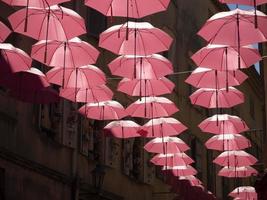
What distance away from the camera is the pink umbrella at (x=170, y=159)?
20656mm

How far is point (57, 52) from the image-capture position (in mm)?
A: 13484

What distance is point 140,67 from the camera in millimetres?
13969

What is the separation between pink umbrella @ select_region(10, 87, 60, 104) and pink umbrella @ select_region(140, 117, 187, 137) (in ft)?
11.6

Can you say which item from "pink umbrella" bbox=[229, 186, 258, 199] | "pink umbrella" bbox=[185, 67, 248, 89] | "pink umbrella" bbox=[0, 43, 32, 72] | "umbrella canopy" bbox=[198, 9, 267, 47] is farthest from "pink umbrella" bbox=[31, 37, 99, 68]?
"pink umbrella" bbox=[229, 186, 258, 199]

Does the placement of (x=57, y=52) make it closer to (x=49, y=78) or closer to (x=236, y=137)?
(x=49, y=78)

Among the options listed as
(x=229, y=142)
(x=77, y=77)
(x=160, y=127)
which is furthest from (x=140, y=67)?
(x=229, y=142)

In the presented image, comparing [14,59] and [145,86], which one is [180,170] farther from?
[14,59]

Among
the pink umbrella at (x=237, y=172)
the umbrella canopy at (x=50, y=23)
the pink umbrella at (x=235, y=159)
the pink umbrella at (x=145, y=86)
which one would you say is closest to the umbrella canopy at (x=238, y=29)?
the umbrella canopy at (x=50, y=23)

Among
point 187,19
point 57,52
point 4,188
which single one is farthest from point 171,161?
point 187,19

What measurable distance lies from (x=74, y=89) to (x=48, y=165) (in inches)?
217

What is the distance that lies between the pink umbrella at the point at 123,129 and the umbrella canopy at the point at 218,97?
2.39 m

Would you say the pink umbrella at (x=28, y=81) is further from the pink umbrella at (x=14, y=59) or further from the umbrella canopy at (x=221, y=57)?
the umbrella canopy at (x=221, y=57)

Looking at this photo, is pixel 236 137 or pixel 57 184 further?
pixel 57 184

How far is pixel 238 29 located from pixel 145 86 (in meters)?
3.78
